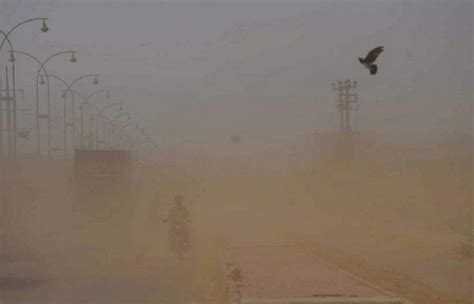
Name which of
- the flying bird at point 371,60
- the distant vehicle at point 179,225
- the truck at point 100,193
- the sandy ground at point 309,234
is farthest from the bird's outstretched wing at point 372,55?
the truck at point 100,193

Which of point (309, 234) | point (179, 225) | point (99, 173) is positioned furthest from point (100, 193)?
point (309, 234)

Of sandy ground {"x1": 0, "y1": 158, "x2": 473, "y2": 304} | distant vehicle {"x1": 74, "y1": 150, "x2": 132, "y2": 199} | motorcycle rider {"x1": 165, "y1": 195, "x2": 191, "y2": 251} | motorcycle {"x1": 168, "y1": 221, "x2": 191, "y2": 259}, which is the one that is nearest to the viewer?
sandy ground {"x1": 0, "y1": 158, "x2": 473, "y2": 304}

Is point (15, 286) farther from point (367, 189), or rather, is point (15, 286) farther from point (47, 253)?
point (367, 189)

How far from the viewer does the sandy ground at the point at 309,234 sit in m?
19.6

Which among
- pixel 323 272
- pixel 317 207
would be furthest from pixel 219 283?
pixel 317 207

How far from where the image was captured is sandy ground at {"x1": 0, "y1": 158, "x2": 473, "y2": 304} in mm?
19562

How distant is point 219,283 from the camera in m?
20.4

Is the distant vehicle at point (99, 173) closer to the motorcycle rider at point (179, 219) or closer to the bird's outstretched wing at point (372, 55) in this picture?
the motorcycle rider at point (179, 219)

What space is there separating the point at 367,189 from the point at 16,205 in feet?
132

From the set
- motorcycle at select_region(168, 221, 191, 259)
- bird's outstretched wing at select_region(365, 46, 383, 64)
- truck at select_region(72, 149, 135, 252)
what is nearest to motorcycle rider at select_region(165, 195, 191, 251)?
motorcycle at select_region(168, 221, 191, 259)

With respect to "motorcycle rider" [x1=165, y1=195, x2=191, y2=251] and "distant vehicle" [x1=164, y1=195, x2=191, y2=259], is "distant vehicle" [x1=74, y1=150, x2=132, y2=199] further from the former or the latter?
"motorcycle rider" [x1=165, y1=195, x2=191, y2=251]

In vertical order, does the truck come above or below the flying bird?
below

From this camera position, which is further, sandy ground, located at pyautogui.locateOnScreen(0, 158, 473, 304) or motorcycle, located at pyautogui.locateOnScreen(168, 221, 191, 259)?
motorcycle, located at pyautogui.locateOnScreen(168, 221, 191, 259)

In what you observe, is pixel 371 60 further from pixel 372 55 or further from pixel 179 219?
pixel 179 219
